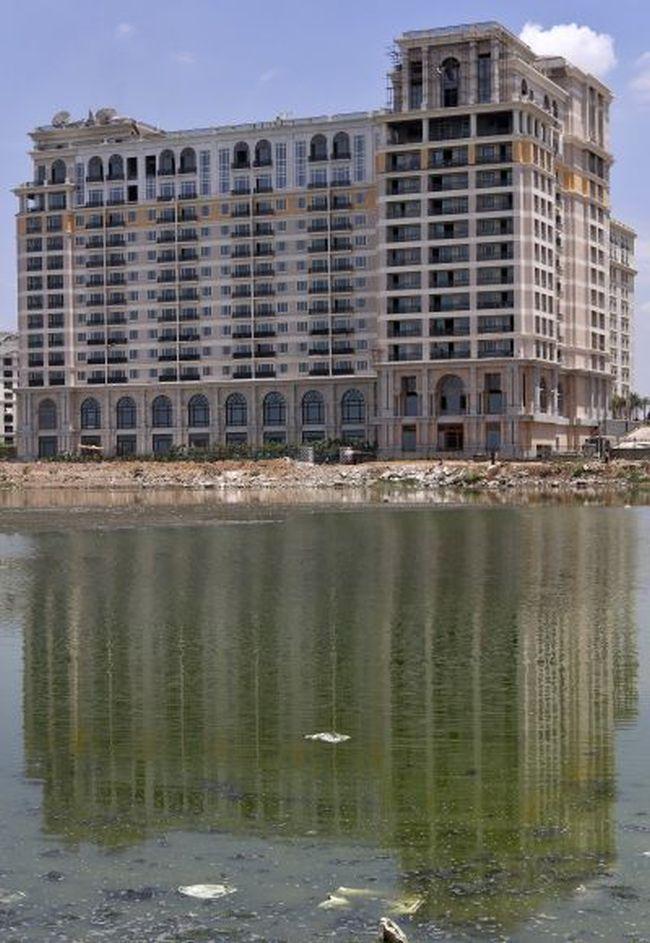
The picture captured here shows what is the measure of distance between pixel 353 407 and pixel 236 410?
52.4 feet

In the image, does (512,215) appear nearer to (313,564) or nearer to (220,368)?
(220,368)

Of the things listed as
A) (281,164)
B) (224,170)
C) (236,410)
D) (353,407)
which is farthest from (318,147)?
(236,410)

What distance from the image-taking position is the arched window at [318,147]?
6633 inches

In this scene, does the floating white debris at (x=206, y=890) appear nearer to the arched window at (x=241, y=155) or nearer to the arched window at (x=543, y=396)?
the arched window at (x=543, y=396)

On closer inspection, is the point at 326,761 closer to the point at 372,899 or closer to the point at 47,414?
Answer: the point at 372,899

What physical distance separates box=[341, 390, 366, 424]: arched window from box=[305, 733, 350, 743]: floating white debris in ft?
482

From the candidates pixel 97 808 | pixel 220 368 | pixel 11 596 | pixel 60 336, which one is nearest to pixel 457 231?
pixel 220 368

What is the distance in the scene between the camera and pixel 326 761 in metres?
20.1

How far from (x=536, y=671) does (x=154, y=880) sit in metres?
14.7

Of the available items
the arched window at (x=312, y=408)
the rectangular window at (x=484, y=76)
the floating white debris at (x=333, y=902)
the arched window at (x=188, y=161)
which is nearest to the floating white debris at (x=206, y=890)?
the floating white debris at (x=333, y=902)

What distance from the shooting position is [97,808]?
17797 mm

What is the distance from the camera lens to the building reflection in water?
1655cm

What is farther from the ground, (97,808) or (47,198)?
(47,198)

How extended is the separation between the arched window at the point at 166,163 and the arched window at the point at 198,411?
96.2ft
